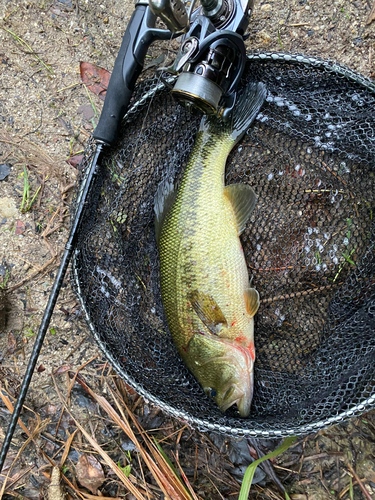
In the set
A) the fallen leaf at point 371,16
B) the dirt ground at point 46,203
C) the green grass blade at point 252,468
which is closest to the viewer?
the green grass blade at point 252,468

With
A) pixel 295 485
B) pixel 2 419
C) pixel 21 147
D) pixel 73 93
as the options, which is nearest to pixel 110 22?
pixel 73 93

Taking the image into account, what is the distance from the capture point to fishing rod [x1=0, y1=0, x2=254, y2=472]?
1781mm

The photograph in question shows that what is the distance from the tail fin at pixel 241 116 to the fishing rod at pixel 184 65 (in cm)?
8

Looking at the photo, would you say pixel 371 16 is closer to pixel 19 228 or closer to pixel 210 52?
pixel 210 52

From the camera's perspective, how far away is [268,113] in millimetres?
2271

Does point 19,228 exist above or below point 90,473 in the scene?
above

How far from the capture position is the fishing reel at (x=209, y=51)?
5.83 ft

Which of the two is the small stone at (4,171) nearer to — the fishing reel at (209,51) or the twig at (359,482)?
the fishing reel at (209,51)

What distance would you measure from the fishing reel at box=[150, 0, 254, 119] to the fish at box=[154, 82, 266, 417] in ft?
1.13

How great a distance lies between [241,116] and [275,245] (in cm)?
83

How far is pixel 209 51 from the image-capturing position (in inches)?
71.9

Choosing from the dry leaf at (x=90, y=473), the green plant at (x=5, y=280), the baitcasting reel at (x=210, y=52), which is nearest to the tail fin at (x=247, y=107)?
the baitcasting reel at (x=210, y=52)

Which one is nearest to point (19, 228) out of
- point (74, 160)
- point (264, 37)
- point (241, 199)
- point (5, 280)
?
point (5, 280)

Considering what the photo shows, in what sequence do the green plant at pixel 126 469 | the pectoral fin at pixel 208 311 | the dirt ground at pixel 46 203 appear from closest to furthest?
the pectoral fin at pixel 208 311
the green plant at pixel 126 469
the dirt ground at pixel 46 203
